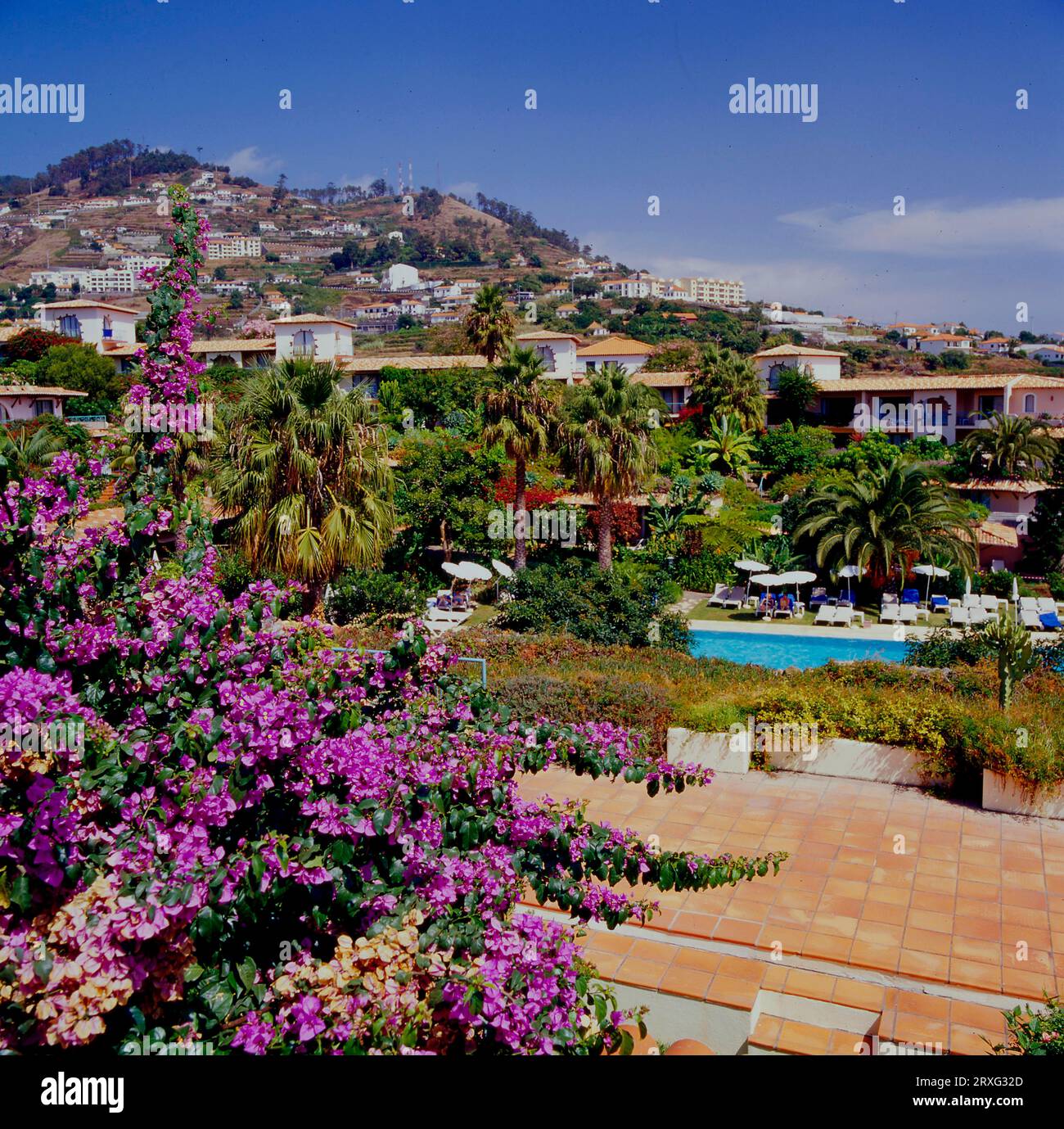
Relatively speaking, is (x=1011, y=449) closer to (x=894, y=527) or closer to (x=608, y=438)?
(x=894, y=527)

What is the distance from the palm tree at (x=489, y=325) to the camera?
44.3 m

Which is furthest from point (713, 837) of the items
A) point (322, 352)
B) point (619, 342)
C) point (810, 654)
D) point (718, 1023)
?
point (322, 352)

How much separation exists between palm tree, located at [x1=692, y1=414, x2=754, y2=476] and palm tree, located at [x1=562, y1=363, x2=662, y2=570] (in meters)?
13.7

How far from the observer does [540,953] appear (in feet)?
11.9

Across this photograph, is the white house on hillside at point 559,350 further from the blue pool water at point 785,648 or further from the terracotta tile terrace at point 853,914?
the terracotta tile terrace at point 853,914

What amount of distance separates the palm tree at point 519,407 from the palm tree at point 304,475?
8565mm

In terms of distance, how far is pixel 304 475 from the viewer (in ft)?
51.9

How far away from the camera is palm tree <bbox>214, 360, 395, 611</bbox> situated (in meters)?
15.7

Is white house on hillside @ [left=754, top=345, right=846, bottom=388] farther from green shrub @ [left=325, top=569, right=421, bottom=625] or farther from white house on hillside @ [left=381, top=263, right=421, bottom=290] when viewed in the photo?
white house on hillside @ [left=381, top=263, right=421, bottom=290]

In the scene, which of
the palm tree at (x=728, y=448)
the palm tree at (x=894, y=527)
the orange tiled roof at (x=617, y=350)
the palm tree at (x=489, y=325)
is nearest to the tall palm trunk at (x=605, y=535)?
the palm tree at (x=894, y=527)

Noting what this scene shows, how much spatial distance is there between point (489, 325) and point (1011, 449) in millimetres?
23070

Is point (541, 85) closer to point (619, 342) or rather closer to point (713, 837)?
point (713, 837)

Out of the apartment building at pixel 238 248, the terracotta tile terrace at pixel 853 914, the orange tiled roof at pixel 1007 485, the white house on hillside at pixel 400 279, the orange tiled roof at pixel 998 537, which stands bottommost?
the terracotta tile terrace at pixel 853 914
